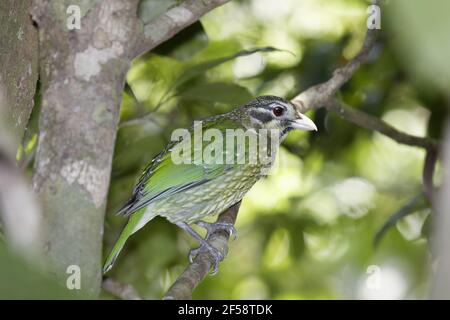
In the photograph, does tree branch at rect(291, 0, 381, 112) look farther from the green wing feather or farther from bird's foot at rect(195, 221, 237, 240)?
bird's foot at rect(195, 221, 237, 240)

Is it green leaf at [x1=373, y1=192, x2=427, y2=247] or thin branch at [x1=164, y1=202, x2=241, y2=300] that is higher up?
thin branch at [x1=164, y1=202, x2=241, y2=300]

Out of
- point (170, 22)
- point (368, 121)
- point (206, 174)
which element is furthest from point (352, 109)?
point (170, 22)

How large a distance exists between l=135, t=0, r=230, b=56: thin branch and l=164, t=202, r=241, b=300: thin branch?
815 millimetres

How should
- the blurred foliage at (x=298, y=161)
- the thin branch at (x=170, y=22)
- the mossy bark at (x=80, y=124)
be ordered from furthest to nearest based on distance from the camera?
1. the blurred foliage at (x=298, y=161)
2. the thin branch at (x=170, y=22)
3. the mossy bark at (x=80, y=124)

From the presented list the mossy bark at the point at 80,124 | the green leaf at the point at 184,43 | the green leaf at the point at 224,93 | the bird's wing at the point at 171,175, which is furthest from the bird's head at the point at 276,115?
the mossy bark at the point at 80,124

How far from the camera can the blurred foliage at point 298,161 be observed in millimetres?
4508

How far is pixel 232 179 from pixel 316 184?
7.99ft

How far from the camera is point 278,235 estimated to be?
563 centimetres

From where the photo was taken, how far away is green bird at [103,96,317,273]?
11.0 ft

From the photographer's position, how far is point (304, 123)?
3748 millimetres

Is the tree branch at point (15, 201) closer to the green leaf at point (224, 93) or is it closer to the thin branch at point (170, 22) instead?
the thin branch at point (170, 22)

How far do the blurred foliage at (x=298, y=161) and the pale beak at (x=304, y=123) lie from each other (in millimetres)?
332

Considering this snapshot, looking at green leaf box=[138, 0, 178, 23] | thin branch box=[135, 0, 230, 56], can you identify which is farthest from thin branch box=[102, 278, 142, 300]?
thin branch box=[135, 0, 230, 56]
